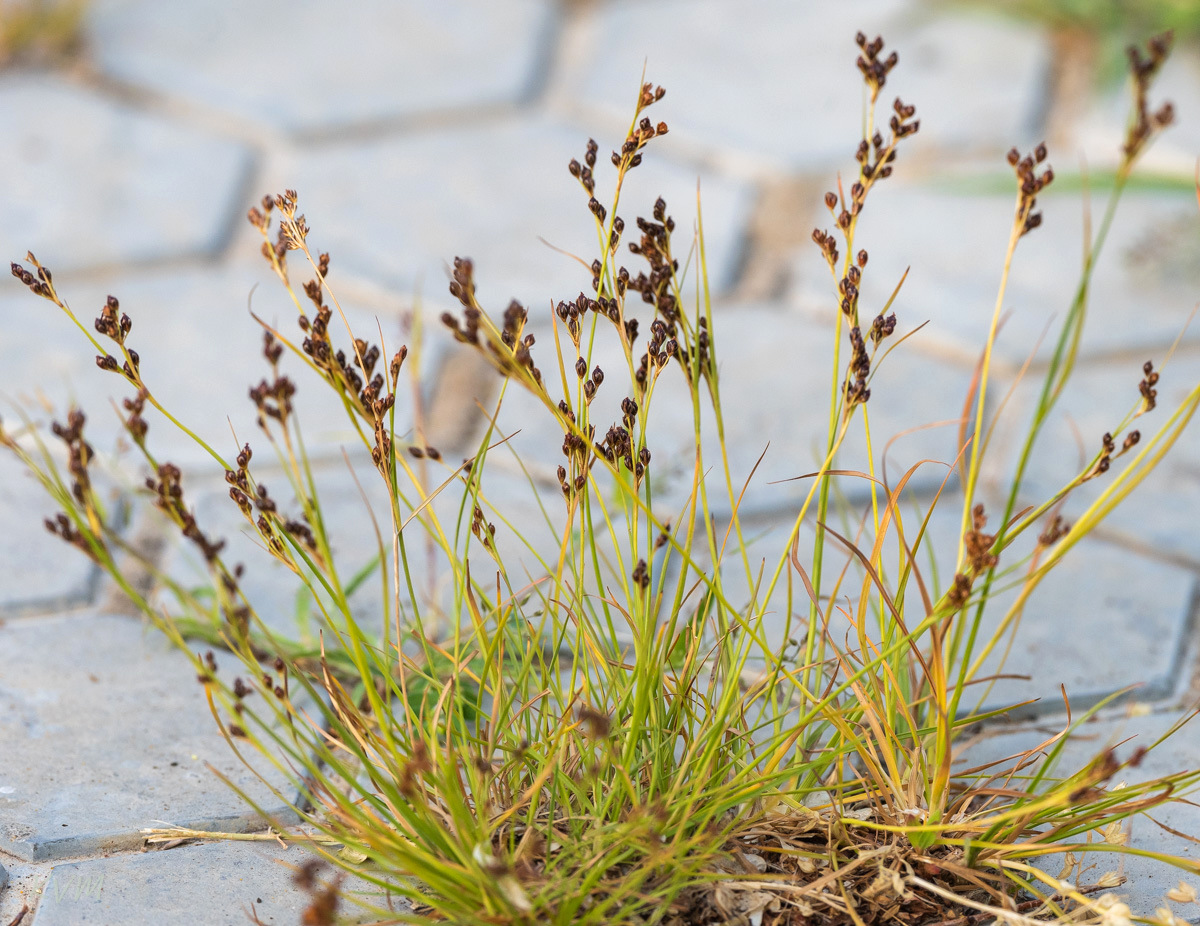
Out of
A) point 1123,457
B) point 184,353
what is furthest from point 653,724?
point 184,353

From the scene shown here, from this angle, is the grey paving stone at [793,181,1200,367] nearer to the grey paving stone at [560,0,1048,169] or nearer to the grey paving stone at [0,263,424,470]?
the grey paving stone at [560,0,1048,169]

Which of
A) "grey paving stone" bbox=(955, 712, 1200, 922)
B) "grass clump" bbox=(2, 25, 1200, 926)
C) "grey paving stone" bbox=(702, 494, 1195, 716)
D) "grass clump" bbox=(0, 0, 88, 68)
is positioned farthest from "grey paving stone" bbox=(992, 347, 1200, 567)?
"grass clump" bbox=(0, 0, 88, 68)

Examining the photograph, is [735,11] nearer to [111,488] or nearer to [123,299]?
[123,299]

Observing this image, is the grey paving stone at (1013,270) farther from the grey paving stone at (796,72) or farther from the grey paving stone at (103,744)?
the grey paving stone at (103,744)

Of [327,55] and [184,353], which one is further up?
[327,55]

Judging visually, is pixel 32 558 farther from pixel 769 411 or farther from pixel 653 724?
pixel 769 411

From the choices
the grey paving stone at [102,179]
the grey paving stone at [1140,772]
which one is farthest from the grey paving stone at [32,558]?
the grey paving stone at [1140,772]
